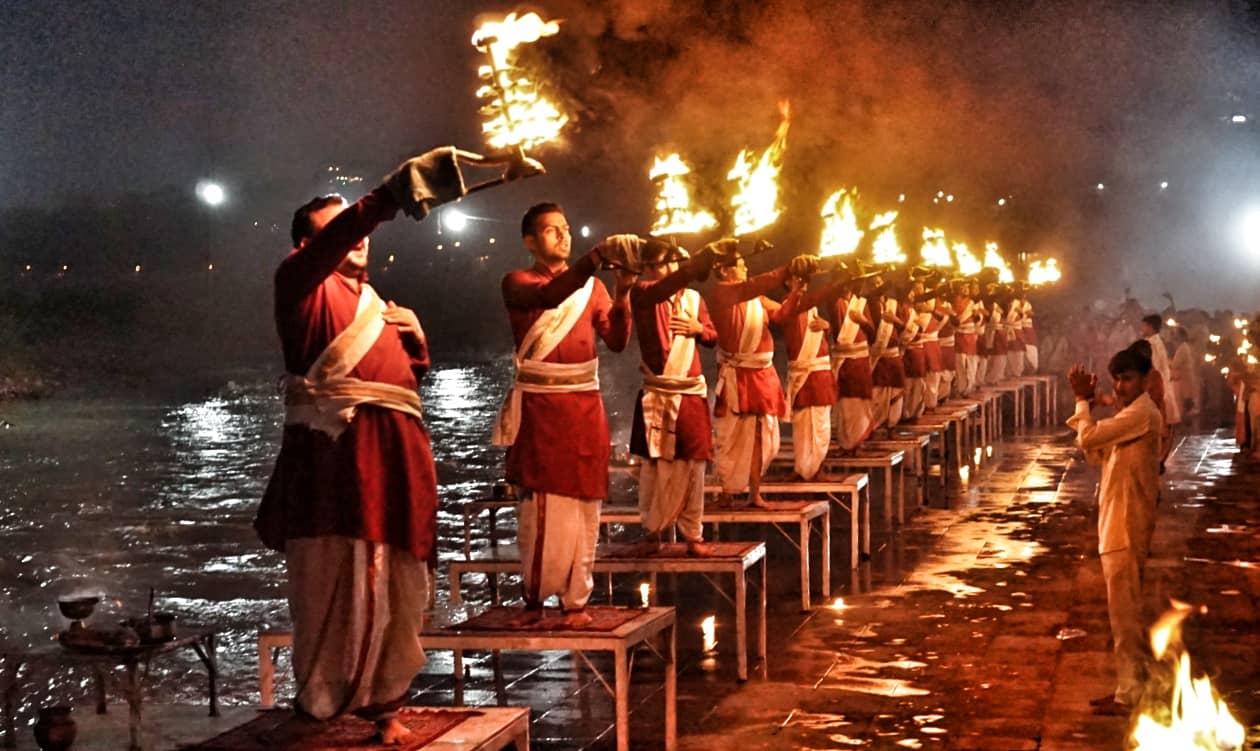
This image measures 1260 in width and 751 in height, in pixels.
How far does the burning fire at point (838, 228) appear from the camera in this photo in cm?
1128

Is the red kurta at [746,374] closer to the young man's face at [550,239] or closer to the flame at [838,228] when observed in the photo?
the flame at [838,228]

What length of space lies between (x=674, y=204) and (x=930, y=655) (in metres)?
3.23

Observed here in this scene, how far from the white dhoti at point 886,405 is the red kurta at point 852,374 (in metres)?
1.70

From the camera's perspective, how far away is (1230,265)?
5294cm

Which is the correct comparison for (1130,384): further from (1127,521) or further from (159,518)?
(159,518)

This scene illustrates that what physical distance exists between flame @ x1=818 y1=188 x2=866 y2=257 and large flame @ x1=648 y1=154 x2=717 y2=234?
8.24ft

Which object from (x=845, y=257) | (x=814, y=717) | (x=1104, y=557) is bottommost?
(x=814, y=717)

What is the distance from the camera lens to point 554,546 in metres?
7.37

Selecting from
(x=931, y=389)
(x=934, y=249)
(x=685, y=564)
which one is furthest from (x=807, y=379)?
(x=934, y=249)

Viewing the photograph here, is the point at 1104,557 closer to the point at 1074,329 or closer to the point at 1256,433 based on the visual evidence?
the point at 1256,433

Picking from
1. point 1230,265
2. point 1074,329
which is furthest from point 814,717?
point 1230,265

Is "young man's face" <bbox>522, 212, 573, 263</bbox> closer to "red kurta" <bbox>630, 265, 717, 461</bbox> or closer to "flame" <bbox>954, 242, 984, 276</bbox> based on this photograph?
"red kurta" <bbox>630, 265, 717, 461</bbox>

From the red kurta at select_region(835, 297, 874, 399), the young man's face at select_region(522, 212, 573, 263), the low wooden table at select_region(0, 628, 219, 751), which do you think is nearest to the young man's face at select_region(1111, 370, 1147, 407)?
the young man's face at select_region(522, 212, 573, 263)

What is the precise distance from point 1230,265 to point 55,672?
4963 centimetres
